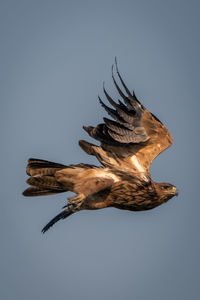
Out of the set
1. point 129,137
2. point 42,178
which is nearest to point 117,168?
point 129,137

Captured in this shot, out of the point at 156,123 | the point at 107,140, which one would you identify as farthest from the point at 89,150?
the point at 156,123

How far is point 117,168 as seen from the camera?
1116cm

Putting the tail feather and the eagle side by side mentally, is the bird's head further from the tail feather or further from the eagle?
the tail feather

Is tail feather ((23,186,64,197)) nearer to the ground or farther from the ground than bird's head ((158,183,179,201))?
farther from the ground

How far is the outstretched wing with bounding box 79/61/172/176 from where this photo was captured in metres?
10.9

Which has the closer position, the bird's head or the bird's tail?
the bird's tail

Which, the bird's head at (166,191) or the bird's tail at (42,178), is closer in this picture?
the bird's tail at (42,178)

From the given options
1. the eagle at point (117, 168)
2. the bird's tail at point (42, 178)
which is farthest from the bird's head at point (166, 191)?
the bird's tail at point (42, 178)

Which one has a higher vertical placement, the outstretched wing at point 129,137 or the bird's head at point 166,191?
the outstretched wing at point 129,137

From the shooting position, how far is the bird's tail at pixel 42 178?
10641mm

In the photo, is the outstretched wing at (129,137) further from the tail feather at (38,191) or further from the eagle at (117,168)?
the tail feather at (38,191)

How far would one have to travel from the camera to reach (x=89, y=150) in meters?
11.4

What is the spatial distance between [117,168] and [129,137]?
551 millimetres

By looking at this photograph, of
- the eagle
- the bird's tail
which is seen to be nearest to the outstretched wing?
the eagle
